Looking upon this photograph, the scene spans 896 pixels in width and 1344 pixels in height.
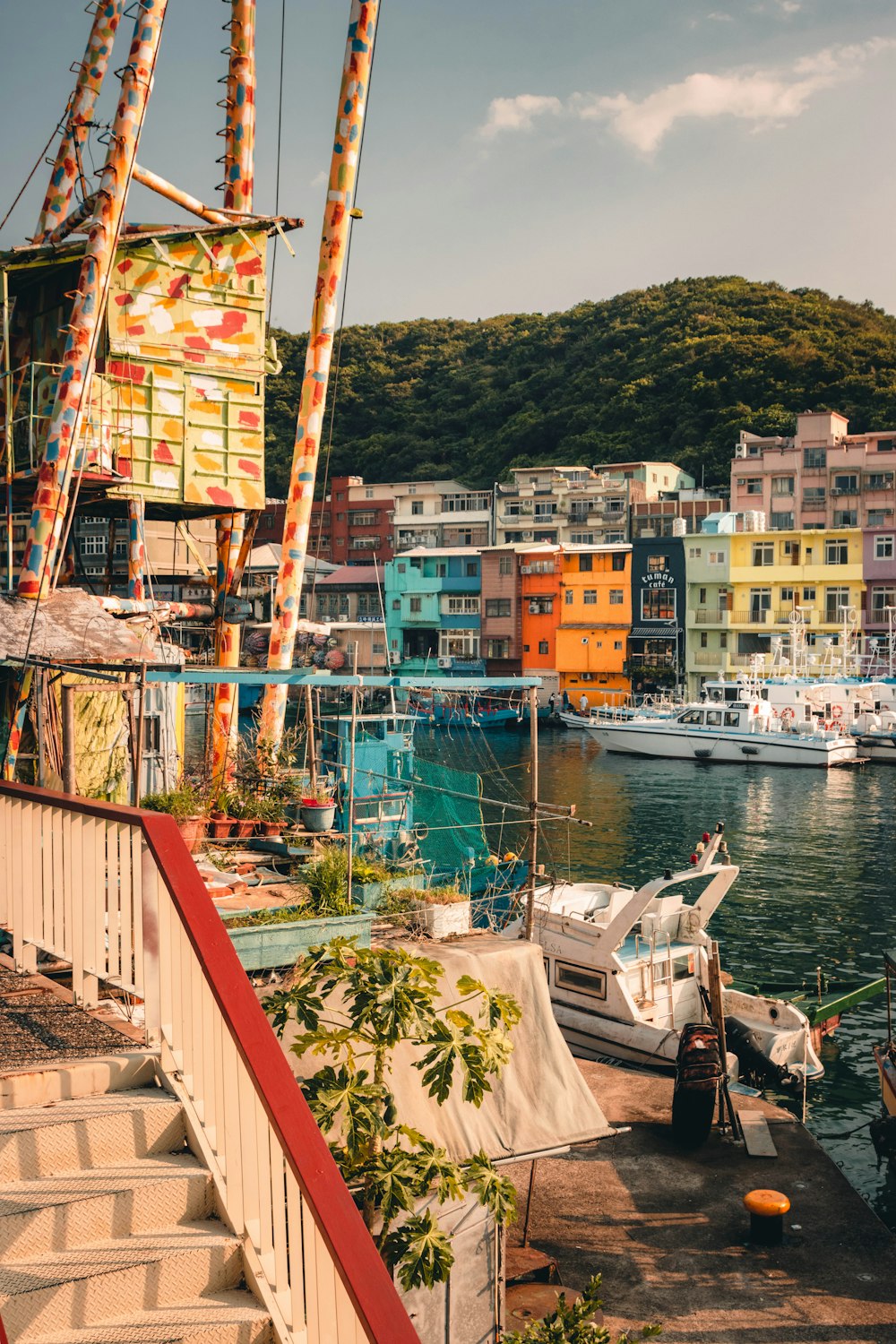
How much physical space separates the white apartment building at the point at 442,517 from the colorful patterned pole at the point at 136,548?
7173cm

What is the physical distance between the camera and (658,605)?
77875 millimetres

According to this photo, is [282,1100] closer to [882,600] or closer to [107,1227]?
[107,1227]

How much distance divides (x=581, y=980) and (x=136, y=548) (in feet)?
30.6

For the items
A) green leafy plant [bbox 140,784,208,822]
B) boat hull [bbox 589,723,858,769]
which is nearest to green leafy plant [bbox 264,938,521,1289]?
green leafy plant [bbox 140,784,208,822]

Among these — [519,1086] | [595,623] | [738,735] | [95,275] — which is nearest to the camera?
[519,1086]

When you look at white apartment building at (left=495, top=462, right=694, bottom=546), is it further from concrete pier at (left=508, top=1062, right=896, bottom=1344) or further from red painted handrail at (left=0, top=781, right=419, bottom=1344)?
red painted handrail at (left=0, top=781, right=419, bottom=1344)

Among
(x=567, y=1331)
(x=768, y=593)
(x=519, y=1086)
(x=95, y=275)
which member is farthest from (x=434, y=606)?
(x=567, y=1331)

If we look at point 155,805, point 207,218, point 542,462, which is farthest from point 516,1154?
point 542,462

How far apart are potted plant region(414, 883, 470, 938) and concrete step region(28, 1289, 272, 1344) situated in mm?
5982

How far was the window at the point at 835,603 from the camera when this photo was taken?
241 feet

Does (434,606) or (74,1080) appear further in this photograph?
(434,606)

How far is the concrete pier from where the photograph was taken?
9852mm

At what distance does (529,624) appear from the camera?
8100 cm

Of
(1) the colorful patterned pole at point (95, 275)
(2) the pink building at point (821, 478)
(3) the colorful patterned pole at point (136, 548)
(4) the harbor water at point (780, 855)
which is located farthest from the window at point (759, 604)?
(1) the colorful patterned pole at point (95, 275)
